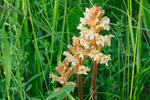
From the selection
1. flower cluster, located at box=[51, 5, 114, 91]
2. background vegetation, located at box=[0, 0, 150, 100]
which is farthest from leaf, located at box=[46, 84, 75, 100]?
background vegetation, located at box=[0, 0, 150, 100]

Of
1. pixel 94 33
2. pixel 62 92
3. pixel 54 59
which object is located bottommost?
pixel 62 92

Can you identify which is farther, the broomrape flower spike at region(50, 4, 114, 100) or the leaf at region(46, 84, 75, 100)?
the broomrape flower spike at region(50, 4, 114, 100)

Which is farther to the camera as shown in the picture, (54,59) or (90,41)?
(54,59)

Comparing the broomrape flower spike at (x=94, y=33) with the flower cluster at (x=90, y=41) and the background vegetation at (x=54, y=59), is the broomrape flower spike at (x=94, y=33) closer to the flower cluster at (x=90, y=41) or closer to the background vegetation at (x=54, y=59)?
the flower cluster at (x=90, y=41)

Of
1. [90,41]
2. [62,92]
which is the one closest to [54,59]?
[90,41]

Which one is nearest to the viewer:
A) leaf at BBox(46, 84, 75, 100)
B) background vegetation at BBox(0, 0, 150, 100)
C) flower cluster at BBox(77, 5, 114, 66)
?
leaf at BBox(46, 84, 75, 100)

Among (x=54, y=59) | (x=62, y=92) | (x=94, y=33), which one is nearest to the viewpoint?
(x=62, y=92)

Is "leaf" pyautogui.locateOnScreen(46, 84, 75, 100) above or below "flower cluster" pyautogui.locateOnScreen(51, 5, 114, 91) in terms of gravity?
below

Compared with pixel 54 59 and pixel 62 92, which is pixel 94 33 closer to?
pixel 62 92

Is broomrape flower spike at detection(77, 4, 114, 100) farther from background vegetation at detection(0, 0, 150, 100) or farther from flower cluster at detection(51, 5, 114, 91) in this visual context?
background vegetation at detection(0, 0, 150, 100)

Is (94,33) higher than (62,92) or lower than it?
higher

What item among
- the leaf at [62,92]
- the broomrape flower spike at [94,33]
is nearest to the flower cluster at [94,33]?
the broomrape flower spike at [94,33]

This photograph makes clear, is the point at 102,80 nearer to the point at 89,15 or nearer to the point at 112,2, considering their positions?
the point at 89,15
